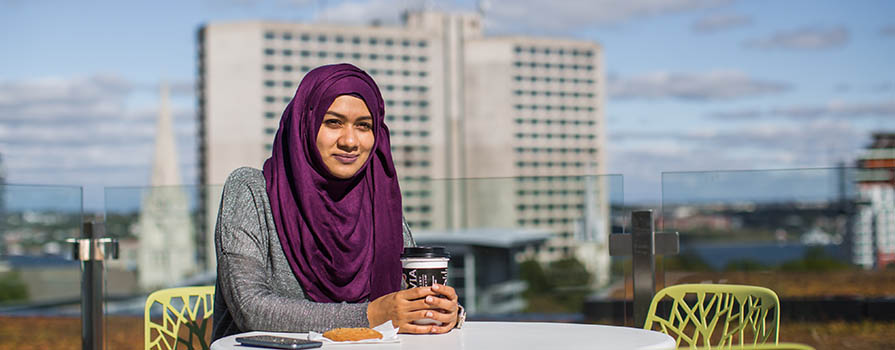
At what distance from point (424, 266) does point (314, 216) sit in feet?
1.23

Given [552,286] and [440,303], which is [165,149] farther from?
[440,303]

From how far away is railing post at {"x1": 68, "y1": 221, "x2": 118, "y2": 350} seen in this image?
3559mm

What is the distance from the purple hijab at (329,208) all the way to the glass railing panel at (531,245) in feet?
1.29

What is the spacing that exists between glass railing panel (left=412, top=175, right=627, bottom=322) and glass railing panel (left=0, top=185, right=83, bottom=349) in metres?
1.87

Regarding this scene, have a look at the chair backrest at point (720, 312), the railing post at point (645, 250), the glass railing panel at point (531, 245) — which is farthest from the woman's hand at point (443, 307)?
the railing post at point (645, 250)

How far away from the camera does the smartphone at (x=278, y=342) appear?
1598 mm

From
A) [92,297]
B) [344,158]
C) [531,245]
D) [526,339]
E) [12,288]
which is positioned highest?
[344,158]

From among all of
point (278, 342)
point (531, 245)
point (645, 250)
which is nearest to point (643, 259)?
point (645, 250)

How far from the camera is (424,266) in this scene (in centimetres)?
169

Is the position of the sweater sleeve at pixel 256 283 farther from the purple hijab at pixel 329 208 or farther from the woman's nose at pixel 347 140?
the woman's nose at pixel 347 140

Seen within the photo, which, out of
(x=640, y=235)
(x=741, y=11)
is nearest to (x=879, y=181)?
(x=640, y=235)

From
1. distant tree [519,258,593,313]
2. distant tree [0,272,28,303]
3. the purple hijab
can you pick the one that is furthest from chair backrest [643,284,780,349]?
distant tree [519,258,593,313]

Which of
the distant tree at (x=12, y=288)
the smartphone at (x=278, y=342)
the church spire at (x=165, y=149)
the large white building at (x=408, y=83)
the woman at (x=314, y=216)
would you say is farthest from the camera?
the church spire at (x=165, y=149)

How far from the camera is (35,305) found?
8109 millimetres
